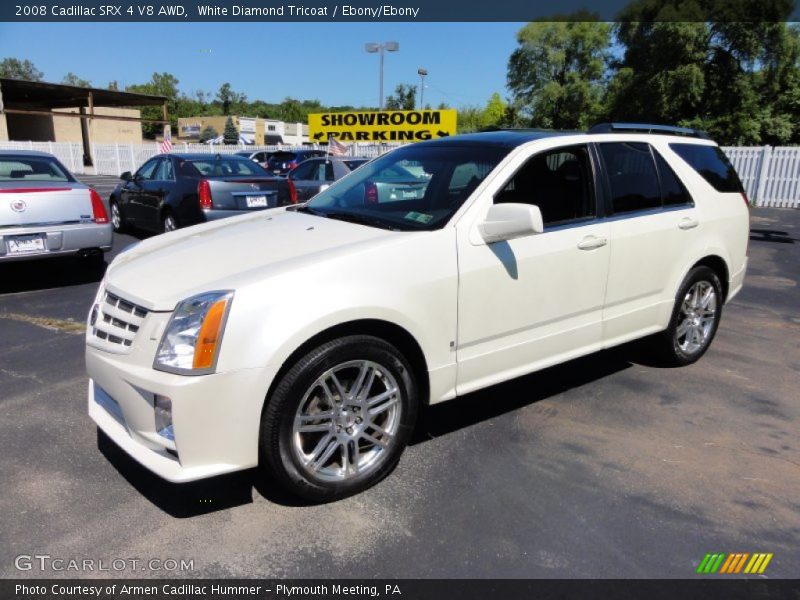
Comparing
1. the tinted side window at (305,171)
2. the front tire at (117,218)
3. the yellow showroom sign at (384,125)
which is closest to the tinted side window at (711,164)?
the tinted side window at (305,171)

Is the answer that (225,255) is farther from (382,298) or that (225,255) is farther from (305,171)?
(305,171)

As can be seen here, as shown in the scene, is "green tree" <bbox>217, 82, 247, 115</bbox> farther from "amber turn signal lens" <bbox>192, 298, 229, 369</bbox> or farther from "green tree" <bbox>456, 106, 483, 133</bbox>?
"amber turn signal lens" <bbox>192, 298, 229, 369</bbox>

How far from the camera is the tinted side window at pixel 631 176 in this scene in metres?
4.01

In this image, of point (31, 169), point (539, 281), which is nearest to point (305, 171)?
point (31, 169)

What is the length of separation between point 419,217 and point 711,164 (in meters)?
2.83

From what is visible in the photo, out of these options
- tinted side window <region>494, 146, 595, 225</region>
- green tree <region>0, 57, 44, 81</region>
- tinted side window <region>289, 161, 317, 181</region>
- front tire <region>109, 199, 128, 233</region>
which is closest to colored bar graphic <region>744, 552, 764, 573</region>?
tinted side window <region>494, 146, 595, 225</region>

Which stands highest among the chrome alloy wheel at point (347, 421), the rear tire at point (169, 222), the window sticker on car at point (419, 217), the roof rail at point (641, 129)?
the roof rail at point (641, 129)

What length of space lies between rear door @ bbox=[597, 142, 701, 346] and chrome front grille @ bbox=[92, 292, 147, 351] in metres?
2.83

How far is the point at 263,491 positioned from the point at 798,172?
62.5 ft

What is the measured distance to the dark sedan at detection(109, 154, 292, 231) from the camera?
29.4ft

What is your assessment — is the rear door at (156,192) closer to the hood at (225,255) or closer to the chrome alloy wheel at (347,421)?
the hood at (225,255)

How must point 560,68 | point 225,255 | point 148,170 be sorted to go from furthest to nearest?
Answer: point 560,68
point 148,170
point 225,255

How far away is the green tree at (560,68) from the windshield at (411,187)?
54.2m

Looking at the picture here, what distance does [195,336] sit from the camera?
2533mm
